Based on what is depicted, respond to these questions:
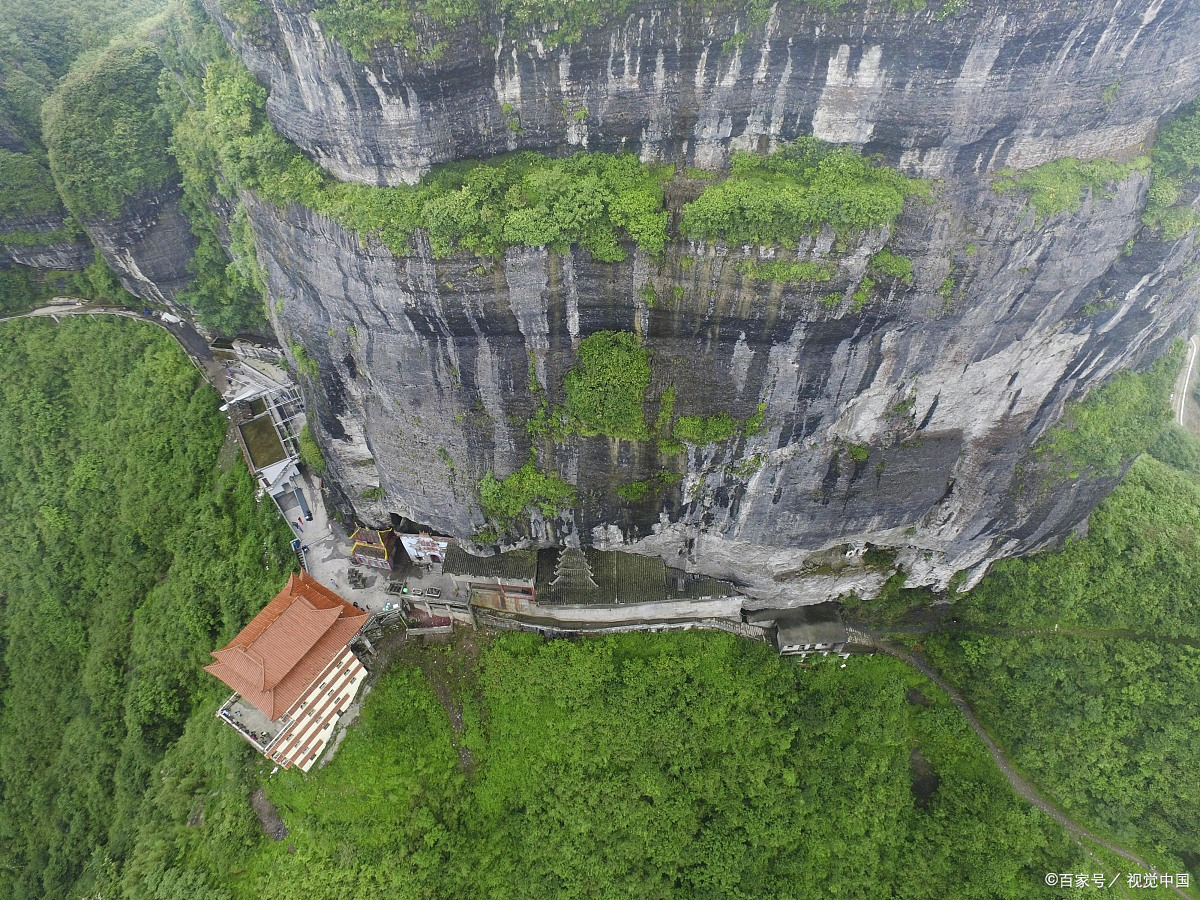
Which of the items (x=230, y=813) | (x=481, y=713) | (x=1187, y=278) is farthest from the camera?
(x=481, y=713)

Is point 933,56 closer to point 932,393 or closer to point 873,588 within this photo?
point 932,393

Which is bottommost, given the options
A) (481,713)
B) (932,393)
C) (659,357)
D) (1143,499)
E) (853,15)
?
(481,713)

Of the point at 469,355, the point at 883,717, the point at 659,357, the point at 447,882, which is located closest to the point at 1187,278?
the point at 659,357

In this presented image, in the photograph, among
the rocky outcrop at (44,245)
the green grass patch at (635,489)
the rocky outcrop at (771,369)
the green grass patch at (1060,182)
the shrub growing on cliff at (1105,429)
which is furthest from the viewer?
the rocky outcrop at (44,245)

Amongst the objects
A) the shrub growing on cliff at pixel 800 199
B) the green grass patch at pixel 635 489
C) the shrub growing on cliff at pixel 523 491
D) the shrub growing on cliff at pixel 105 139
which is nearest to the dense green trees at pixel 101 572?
the shrub growing on cliff at pixel 105 139

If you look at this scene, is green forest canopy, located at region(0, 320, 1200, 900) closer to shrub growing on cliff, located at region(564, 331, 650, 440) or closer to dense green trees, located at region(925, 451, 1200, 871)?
dense green trees, located at region(925, 451, 1200, 871)

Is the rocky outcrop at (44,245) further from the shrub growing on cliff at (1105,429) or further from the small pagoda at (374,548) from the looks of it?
the shrub growing on cliff at (1105,429)

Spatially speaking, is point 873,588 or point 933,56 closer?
point 933,56

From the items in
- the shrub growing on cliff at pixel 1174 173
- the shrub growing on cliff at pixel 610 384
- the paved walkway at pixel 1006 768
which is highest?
the shrub growing on cliff at pixel 1174 173
